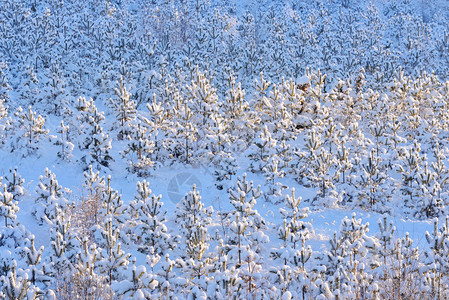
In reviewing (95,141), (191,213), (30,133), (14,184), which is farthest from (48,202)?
(30,133)

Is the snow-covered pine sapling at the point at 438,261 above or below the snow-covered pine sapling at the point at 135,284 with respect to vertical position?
above

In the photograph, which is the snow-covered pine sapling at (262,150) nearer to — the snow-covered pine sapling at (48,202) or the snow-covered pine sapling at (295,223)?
the snow-covered pine sapling at (295,223)

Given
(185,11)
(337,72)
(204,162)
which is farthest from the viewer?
(185,11)

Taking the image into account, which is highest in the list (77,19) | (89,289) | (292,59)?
(77,19)

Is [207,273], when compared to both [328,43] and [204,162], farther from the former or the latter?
[328,43]

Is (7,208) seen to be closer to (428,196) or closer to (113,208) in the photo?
(113,208)

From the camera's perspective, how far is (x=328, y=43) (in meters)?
26.5

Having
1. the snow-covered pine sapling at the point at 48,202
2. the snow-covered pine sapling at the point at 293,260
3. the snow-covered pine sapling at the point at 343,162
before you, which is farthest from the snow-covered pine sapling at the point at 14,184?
the snow-covered pine sapling at the point at 343,162

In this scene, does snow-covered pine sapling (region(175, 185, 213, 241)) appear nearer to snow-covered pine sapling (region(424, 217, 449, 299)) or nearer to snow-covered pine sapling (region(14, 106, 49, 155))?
snow-covered pine sapling (region(424, 217, 449, 299))

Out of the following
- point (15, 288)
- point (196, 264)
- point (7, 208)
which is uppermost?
point (7, 208)

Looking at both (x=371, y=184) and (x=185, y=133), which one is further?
(x=185, y=133)

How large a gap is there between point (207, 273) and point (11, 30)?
907 inches

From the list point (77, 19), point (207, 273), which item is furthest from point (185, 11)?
point (207, 273)

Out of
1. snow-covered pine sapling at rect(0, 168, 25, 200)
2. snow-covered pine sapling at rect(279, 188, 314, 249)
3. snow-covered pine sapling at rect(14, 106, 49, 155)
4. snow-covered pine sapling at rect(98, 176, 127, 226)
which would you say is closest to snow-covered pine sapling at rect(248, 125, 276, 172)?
snow-covered pine sapling at rect(279, 188, 314, 249)
